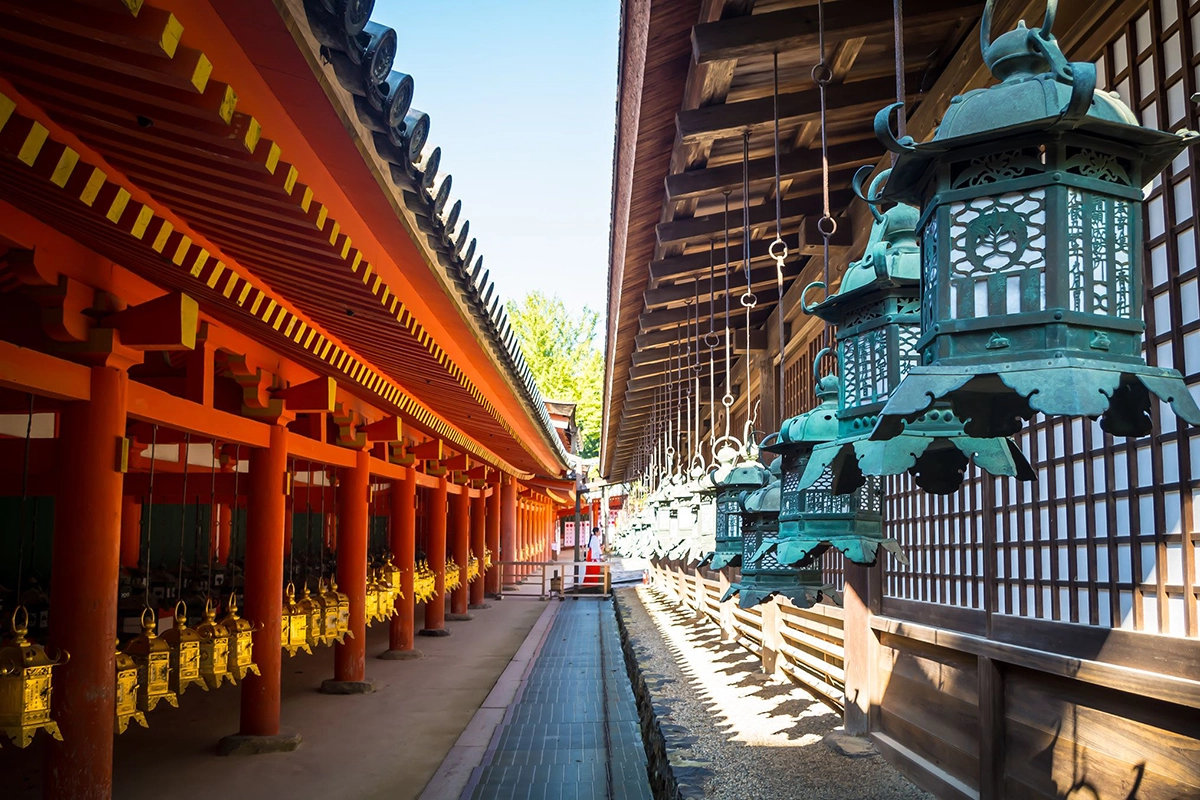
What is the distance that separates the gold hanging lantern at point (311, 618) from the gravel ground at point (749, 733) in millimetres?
3254

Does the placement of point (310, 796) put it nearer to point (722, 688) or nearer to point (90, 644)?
point (90, 644)

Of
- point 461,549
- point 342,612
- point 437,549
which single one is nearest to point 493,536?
point 461,549

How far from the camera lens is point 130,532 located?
520 inches

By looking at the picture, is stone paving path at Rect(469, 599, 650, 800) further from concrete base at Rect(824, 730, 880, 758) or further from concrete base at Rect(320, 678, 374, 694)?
concrete base at Rect(320, 678, 374, 694)

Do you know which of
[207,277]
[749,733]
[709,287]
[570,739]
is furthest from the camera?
[709,287]

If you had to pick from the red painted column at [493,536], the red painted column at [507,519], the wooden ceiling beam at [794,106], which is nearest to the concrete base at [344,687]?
the wooden ceiling beam at [794,106]

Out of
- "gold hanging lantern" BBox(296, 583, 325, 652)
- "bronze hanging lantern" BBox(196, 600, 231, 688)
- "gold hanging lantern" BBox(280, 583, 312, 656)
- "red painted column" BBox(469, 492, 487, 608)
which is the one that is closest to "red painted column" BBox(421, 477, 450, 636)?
"red painted column" BBox(469, 492, 487, 608)

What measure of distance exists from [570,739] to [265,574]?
301cm

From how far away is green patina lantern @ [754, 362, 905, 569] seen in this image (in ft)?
10.5

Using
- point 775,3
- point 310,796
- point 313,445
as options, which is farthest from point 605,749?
point 775,3

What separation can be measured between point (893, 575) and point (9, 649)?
5.01 m

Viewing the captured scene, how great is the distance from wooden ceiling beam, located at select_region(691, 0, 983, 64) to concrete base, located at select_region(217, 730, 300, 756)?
21.0 ft

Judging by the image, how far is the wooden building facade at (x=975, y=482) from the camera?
3.13 meters

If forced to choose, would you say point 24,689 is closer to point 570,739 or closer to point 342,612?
point 570,739
